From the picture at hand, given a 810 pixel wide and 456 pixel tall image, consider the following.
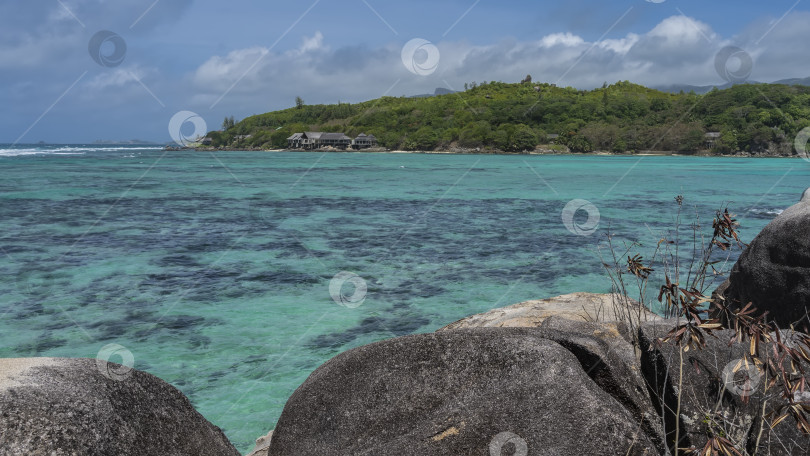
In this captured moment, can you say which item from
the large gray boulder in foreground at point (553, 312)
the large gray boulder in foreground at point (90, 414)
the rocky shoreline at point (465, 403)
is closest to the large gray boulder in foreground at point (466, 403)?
the rocky shoreline at point (465, 403)

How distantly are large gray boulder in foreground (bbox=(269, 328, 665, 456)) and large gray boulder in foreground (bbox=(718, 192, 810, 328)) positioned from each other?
123 inches

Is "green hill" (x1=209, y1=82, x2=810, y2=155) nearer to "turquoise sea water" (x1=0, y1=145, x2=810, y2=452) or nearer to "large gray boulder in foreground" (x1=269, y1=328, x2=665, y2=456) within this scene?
"turquoise sea water" (x1=0, y1=145, x2=810, y2=452)

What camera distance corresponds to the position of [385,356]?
3.64 metres

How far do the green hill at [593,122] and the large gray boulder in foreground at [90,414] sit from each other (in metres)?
124

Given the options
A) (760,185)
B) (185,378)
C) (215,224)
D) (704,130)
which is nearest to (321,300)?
(185,378)

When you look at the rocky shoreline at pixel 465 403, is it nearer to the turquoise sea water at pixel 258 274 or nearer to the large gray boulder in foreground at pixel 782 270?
the large gray boulder in foreground at pixel 782 270

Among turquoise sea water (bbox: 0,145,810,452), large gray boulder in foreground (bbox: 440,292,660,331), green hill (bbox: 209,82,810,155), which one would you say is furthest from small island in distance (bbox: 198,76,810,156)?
large gray boulder in foreground (bbox: 440,292,660,331)

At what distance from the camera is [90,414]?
2.67m

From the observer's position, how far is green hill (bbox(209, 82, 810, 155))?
110000 millimetres

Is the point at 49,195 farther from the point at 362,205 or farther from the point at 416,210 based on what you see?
the point at 416,210

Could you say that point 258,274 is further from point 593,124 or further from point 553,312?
point 593,124

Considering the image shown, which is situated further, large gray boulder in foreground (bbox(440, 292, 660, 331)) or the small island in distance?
the small island in distance

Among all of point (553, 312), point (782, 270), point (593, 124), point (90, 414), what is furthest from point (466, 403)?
point (593, 124)

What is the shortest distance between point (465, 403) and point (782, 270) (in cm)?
423
